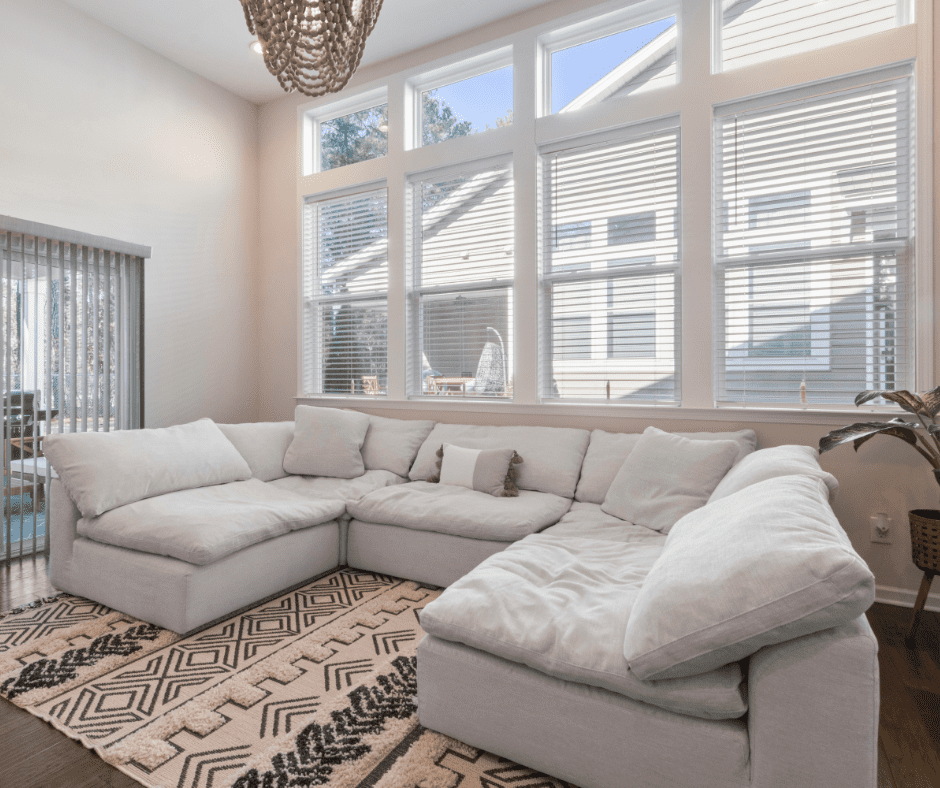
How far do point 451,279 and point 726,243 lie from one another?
184 centimetres

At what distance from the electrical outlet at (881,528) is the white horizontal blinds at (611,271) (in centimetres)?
112

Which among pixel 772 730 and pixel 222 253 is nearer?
pixel 772 730

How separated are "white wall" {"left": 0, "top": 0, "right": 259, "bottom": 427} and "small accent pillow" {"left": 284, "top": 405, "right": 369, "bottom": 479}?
1229mm

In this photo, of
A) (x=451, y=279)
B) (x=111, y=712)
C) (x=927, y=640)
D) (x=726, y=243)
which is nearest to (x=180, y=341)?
(x=451, y=279)

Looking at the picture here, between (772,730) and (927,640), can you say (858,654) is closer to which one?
(772,730)

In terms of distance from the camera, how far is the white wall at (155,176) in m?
3.33

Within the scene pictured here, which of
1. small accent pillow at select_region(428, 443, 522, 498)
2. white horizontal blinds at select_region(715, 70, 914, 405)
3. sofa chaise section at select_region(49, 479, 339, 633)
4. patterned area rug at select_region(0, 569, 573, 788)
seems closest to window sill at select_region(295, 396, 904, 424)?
white horizontal blinds at select_region(715, 70, 914, 405)

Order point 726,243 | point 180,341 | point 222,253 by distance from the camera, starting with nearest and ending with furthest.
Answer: point 726,243 → point 180,341 → point 222,253

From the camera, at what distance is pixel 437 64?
13.1ft

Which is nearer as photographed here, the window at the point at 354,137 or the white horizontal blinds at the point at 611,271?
the white horizontal blinds at the point at 611,271

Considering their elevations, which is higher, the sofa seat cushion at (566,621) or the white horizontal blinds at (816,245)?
the white horizontal blinds at (816,245)

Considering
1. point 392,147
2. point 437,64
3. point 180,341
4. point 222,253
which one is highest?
point 437,64

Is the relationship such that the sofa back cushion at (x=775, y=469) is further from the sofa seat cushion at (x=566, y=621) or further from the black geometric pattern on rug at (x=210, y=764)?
the black geometric pattern on rug at (x=210, y=764)

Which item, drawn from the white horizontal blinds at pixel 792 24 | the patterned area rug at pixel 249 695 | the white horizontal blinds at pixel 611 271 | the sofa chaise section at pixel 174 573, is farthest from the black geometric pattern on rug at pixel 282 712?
the white horizontal blinds at pixel 792 24
